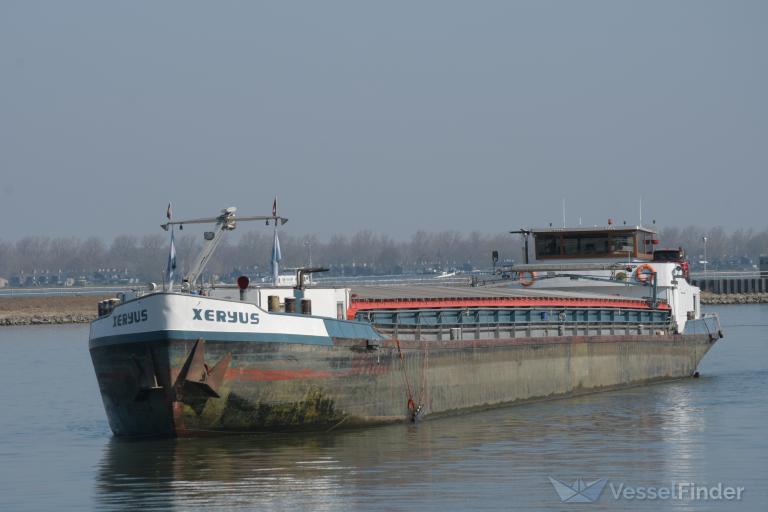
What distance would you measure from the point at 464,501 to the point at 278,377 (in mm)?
6669

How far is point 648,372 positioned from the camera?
40469 millimetres

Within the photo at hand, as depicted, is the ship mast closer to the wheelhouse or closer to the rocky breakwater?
the wheelhouse

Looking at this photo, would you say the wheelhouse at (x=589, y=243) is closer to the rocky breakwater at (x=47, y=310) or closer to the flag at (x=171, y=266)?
the flag at (x=171, y=266)

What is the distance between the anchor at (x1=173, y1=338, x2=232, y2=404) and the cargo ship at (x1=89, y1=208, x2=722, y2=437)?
0.07 feet

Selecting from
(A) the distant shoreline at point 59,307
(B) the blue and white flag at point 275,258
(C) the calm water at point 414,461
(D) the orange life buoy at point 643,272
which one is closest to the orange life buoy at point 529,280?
(D) the orange life buoy at point 643,272

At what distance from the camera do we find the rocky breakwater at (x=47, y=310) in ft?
310

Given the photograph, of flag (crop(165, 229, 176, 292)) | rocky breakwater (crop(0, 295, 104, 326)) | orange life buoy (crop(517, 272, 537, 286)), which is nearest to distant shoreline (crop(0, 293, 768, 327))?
rocky breakwater (crop(0, 295, 104, 326))

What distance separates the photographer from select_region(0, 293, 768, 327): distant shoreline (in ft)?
310

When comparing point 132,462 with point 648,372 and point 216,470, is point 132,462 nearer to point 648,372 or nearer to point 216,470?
point 216,470

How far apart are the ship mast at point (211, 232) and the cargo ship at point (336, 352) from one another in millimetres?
29

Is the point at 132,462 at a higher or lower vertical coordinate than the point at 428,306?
lower

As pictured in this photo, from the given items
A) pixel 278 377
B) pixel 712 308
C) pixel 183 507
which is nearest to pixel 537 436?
pixel 278 377

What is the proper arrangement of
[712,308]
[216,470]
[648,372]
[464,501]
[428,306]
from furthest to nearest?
[712,308]
[648,372]
[428,306]
[216,470]
[464,501]

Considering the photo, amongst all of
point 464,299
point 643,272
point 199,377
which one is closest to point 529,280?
point 643,272
